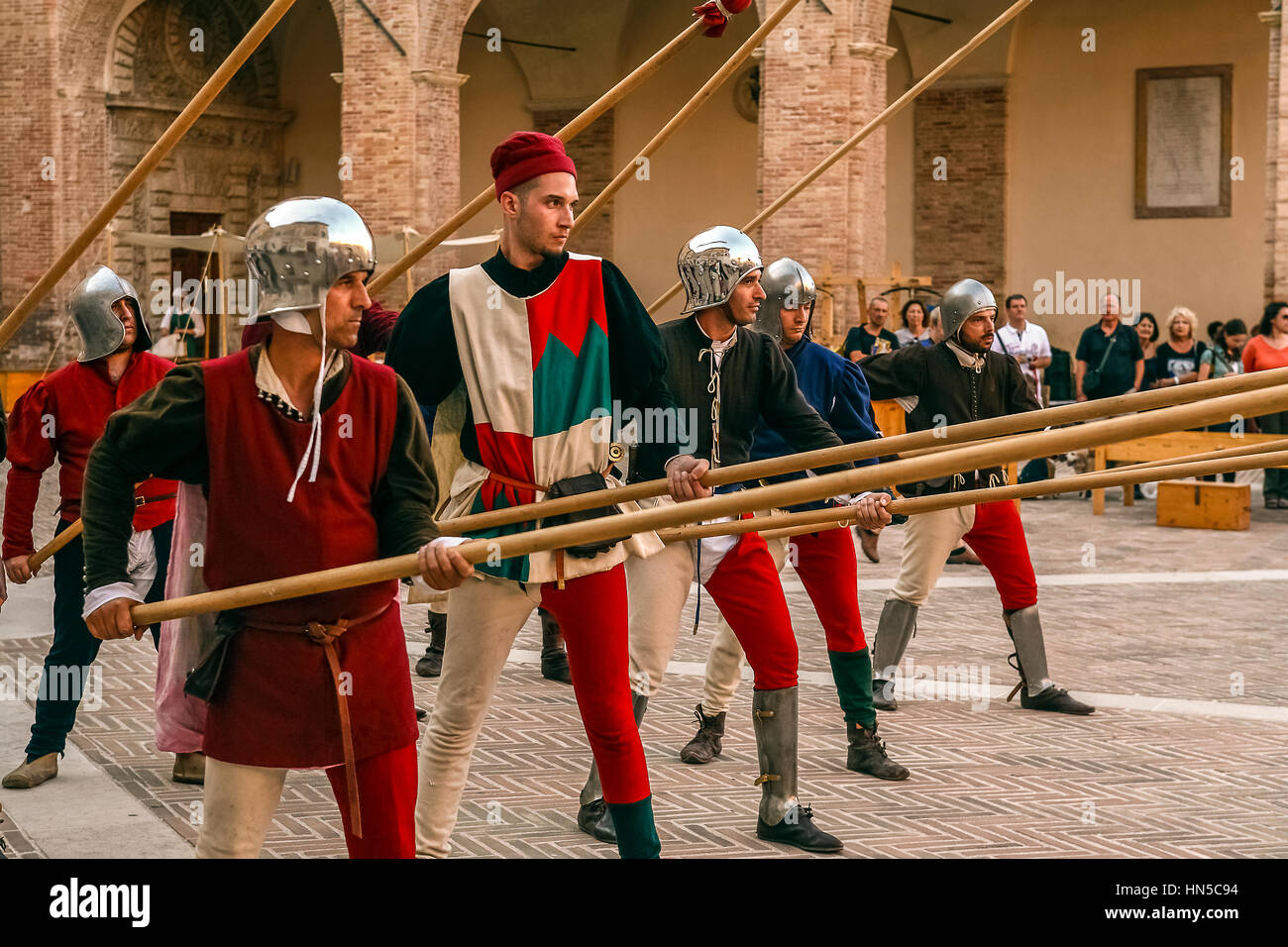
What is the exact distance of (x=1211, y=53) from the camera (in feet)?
74.5

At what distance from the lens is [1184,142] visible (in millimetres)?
23016

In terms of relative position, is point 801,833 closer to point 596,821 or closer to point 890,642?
point 596,821

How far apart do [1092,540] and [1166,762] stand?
22.6 ft

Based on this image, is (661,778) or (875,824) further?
(661,778)

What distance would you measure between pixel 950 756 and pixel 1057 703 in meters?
1.01

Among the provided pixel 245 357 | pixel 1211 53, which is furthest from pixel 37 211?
pixel 245 357

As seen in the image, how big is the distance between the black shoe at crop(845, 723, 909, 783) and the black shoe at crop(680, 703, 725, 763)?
53 centimetres

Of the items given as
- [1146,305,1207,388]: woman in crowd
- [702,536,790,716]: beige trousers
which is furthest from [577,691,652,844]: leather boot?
[1146,305,1207,388]: woman in crowd

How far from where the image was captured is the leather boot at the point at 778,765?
5.34 metres

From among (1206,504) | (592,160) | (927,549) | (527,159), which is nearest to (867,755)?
(927,549)

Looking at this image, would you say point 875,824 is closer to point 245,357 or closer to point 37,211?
point 245,357

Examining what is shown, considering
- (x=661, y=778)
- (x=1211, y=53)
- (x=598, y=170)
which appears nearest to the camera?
(x=661, y=778)

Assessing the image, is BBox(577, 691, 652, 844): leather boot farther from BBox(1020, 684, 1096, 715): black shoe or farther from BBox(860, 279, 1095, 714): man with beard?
BBox(1020, 684, 1096, 715): black shoe

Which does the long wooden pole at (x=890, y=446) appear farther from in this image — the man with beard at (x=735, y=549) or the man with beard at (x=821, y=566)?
the man with beard at (x=821, y=566)
